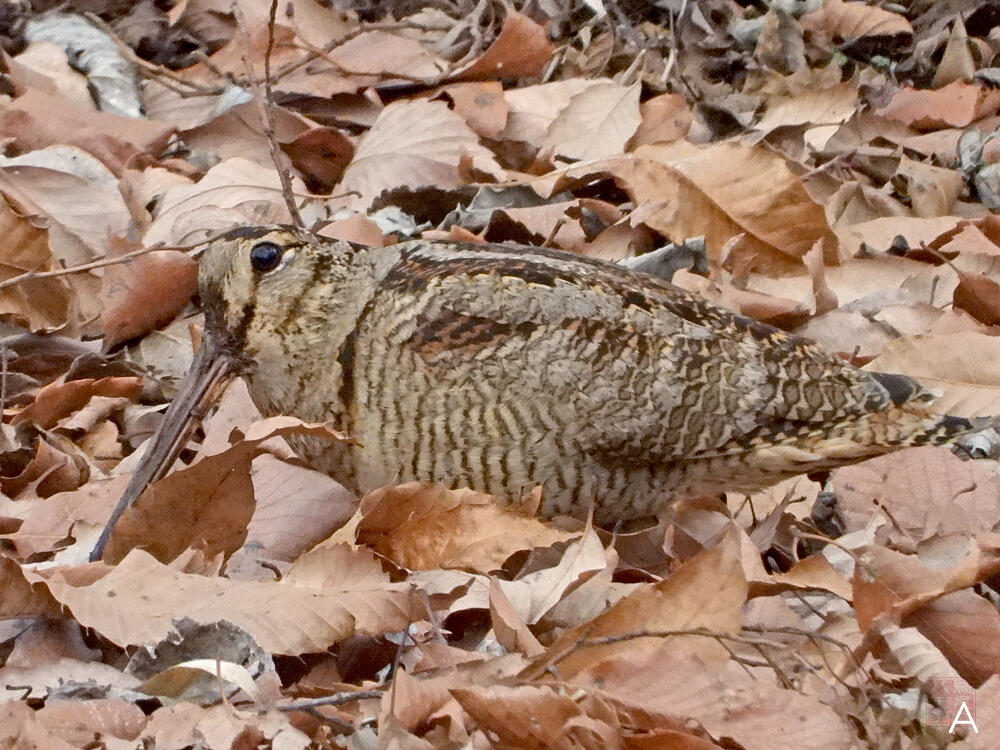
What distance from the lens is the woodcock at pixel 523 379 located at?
9.08 feet

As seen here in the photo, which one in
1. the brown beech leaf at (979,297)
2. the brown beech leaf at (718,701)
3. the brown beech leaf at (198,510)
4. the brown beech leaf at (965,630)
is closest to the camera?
the brown beech leaf at (718,701)

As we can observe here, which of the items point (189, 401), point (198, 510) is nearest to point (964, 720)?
point (198, 510)

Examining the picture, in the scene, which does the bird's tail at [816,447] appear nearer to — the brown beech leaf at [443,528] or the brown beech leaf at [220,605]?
the brown beech leaf at [443,528]

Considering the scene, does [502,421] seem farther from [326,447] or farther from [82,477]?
[82,477]

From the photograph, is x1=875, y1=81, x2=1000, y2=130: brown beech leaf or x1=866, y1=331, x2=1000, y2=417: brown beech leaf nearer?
x1=866, y1=331, x2=1000, y2=417: brown beech leaf

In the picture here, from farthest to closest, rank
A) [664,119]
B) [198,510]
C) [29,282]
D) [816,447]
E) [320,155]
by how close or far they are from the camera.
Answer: [664,119] → [320,155] → [29,282] → [816,447] → [198,510]

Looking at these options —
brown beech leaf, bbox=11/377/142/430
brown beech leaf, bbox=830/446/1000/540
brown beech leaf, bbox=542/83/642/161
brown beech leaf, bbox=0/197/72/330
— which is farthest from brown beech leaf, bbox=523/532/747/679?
brown beech leaf, bbox=542/83/642/161

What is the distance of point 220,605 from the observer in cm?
234

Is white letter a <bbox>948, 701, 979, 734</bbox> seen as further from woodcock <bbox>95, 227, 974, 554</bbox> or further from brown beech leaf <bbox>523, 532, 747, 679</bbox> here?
woodcock <bbox>95, 227, 974, 554</bbox>

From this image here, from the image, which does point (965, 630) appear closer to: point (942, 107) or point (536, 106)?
point (536, 106)

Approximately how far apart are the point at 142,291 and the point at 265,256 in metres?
0.76

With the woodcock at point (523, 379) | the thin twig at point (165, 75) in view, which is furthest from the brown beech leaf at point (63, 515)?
the thin twig at point (165, 75)

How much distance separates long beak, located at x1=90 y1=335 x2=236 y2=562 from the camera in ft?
9.59

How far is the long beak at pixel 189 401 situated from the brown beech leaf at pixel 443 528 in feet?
1.72
